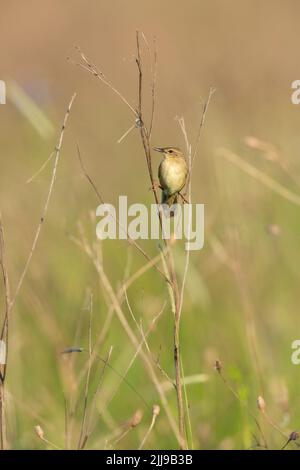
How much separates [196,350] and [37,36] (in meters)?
9.85

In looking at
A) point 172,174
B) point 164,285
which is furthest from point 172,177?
point 164,285

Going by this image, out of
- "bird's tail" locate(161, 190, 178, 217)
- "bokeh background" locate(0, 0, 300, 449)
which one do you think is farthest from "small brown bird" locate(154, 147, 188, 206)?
"bokeh background" locate(0, 0, 300, 449)

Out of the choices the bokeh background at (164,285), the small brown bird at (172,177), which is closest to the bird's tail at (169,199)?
the small brown bird at (172,177)

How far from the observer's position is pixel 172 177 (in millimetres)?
2441

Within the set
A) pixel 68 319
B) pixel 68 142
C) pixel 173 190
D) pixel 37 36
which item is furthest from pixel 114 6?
pixel 173 190

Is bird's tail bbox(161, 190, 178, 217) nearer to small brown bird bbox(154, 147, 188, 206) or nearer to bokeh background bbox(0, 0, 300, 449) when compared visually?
small brown bird bbox(154, 147, 188, 206)

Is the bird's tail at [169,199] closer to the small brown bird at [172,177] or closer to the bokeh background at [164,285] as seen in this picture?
the small brown bird at [172,177]

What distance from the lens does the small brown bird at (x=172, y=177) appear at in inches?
93.2

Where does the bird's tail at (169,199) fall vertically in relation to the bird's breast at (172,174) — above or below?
below

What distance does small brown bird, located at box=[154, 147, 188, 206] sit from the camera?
2367 mm

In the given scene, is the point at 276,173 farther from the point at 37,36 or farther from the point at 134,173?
the point at 37,36

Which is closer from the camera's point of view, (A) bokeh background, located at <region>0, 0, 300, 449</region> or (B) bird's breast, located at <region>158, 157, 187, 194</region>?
(B) bird's breast, located at <region>158, 157, 187, 194</region>

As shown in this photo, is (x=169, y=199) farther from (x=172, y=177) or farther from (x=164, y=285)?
(x=164, y=285)
